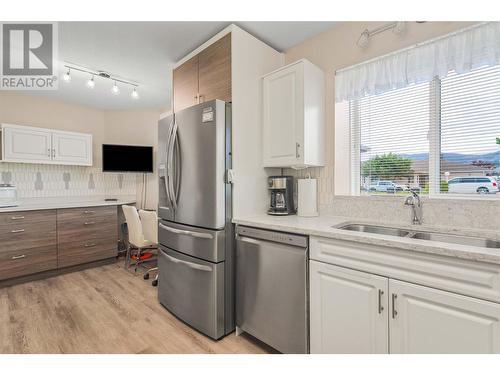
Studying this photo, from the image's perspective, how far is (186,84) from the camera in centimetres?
254

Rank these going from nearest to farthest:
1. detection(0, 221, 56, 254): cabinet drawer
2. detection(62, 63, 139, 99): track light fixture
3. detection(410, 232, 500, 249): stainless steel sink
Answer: detection(410, 232, 500, 249): stainless steel sink < detection(62, 63, 139, 99): track light fixture < detection(0, 221, 56, 254): cabinet drawer

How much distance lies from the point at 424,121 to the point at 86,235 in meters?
4.08

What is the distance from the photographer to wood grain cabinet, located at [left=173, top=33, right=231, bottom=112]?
2088mm

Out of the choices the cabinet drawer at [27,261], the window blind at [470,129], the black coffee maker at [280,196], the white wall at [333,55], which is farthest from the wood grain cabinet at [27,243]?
the window blind at [470,129]

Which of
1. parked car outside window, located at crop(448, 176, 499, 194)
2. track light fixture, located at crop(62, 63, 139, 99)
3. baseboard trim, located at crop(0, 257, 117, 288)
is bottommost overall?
baseboard trim, located at crop(0, 257, 117, 288)

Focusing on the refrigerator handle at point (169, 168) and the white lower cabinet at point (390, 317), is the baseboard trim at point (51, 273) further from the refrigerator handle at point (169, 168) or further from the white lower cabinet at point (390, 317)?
the white lower cabinet at point (390, 317)

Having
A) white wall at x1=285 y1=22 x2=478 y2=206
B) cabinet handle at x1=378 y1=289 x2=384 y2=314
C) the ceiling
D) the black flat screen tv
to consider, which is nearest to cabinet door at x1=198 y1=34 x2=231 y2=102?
the ceiling

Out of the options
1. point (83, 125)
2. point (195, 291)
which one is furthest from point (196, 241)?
point (83, 125)

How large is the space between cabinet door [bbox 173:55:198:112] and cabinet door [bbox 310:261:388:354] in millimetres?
1909

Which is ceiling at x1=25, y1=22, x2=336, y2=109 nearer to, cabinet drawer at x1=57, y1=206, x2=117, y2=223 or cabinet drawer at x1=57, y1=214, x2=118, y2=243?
cabinet drawer at x1=57, y1=206, x2=117, y2=223

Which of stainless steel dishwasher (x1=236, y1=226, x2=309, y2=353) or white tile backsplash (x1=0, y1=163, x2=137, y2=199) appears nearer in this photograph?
stainless steel dishwasher (x1=236, y1=226, x2=309, y2=353)

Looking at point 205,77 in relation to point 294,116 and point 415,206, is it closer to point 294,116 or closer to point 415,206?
point 294,116

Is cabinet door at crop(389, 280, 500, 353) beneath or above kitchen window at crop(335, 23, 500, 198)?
beneath
